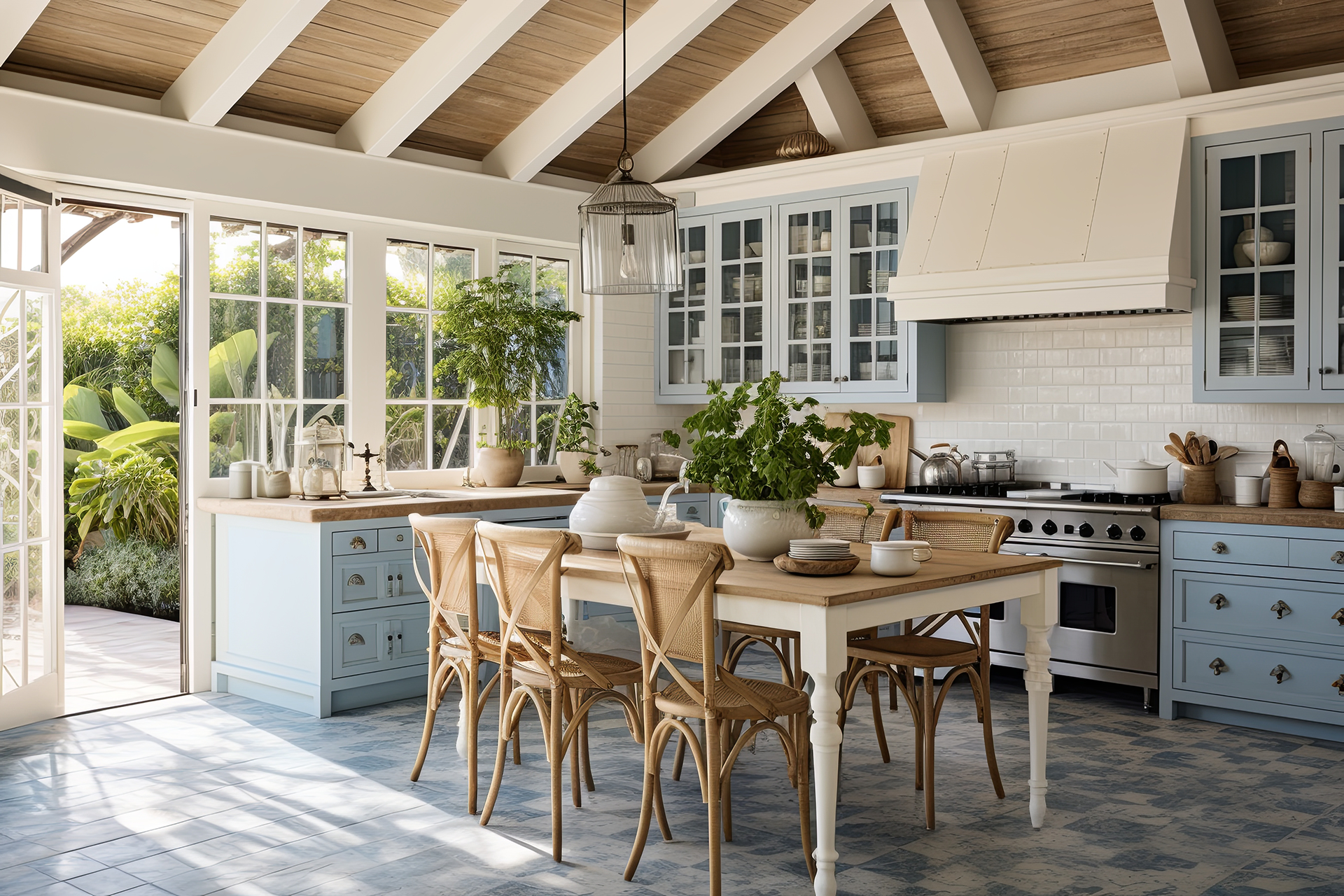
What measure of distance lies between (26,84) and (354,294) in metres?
1.78

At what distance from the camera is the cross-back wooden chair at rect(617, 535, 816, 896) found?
10.6 feet

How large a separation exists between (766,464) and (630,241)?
1.22 m

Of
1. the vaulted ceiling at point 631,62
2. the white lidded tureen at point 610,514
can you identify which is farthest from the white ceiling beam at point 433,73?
the white lidded tureen at point 610,514

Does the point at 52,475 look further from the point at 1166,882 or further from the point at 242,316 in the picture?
the point at 1166,882

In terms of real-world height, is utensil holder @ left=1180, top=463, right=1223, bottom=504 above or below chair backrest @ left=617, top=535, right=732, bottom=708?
above

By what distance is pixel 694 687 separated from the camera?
3348 mm

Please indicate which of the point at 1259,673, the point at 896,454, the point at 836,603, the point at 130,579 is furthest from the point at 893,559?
the point at 130,579

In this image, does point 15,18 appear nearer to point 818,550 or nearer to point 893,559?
point 818,550

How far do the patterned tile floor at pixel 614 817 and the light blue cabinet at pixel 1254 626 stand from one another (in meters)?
0.15

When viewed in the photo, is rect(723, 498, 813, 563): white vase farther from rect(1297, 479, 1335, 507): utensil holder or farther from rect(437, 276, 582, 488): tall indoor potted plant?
rect(437, 276, 582, 488): tall indoor potted plant

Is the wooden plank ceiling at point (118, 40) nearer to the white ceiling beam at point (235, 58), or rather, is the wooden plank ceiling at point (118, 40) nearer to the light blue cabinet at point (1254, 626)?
the white ceiling beam at point (235, 58)

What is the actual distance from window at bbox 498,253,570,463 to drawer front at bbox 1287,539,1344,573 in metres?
4.04

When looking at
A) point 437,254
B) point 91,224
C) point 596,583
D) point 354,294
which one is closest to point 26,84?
point 354,294

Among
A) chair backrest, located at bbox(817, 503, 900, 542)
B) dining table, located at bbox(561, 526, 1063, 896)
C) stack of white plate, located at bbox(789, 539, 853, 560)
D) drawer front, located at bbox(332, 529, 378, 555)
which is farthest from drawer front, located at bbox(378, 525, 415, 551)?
stack of white plate, located at bbox(789, 539, 853, 560)
